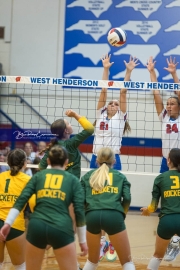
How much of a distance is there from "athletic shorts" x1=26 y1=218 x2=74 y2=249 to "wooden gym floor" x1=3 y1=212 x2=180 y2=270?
2.26 metres

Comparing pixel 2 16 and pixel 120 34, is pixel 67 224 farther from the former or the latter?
pixel 2 16

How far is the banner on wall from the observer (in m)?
12.8

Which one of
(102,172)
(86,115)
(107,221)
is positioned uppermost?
(86,115)

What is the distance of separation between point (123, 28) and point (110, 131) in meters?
5.86

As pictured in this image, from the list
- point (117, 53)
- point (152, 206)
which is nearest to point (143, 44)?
point (117, 53)

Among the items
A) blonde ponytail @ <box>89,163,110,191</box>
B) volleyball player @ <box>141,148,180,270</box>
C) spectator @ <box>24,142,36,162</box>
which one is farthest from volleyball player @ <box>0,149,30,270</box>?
spectator @ <box>24,142,36,162</box>

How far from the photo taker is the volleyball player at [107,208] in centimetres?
→ 523

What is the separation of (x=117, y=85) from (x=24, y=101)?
5809 millimetres

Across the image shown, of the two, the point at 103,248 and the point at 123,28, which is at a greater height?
the point at 123,28

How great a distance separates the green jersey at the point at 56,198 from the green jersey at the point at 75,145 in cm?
150

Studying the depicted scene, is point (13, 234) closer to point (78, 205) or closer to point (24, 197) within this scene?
point (24, 197)

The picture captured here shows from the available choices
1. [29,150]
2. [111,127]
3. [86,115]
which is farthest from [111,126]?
[86,115]

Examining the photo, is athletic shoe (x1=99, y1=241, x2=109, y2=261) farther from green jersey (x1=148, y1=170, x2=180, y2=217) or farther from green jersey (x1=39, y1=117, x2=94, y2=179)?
green jersey (x1=148, y1=170, x2=180, y2=217)

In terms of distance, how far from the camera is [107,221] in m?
5.21
